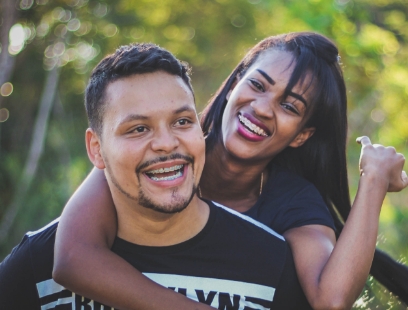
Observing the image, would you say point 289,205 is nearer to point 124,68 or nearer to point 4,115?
point 124,68

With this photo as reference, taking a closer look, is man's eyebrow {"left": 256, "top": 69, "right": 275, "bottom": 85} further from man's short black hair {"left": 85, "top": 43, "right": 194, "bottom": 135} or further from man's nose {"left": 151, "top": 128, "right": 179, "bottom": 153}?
man's nose {"left": 151, "top": 128, "right": 179, "bottom": 153}

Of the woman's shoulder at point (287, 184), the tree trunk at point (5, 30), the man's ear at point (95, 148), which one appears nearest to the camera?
the man's ear at point (95, 148)

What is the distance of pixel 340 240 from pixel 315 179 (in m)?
0.94

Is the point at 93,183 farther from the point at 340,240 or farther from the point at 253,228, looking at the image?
the point at 340,240

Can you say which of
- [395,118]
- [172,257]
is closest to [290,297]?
[172,257]

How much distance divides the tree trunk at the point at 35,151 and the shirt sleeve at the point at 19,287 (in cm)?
487

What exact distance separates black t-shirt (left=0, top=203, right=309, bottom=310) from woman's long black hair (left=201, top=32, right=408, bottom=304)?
98 centimetres

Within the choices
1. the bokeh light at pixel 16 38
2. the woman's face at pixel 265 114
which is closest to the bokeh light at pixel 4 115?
the bokeh light at pixel 16 38

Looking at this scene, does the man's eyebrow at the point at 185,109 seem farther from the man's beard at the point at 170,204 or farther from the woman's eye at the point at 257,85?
the woman's eye at the point at 257,85

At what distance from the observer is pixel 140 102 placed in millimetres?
2555

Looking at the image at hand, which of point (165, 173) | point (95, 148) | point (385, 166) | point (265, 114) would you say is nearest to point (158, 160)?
point (165, 173)

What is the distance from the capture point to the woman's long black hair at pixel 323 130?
349 centimetres

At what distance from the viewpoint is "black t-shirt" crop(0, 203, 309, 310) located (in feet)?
8.44

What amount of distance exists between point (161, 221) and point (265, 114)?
42.0 inches
